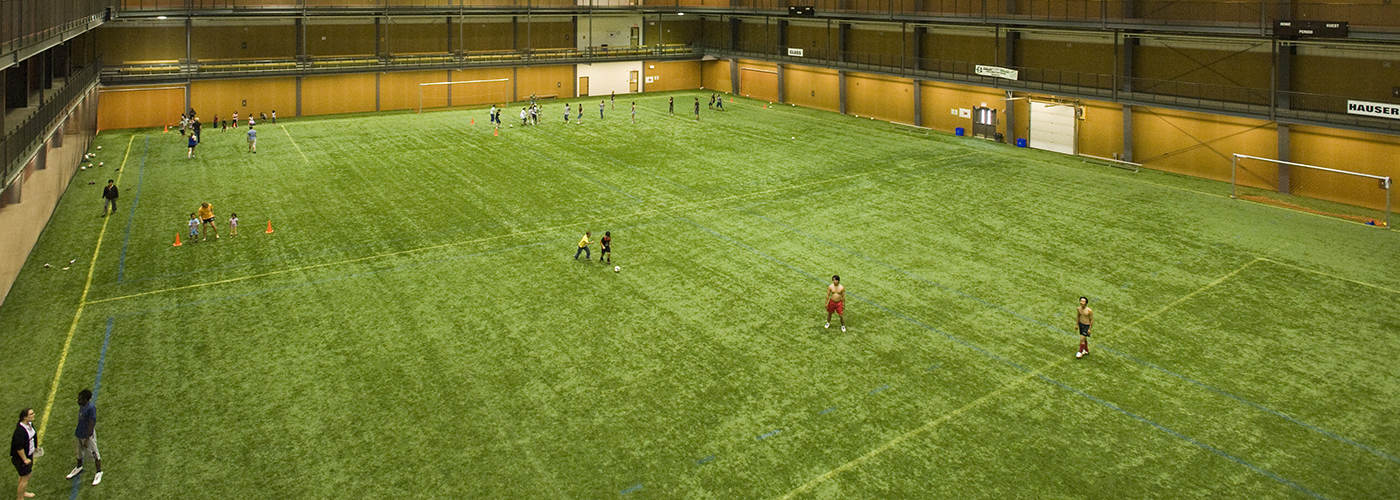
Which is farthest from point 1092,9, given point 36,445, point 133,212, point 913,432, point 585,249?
point 36,445

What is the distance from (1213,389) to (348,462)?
14988 millimetres

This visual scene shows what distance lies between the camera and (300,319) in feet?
61.5

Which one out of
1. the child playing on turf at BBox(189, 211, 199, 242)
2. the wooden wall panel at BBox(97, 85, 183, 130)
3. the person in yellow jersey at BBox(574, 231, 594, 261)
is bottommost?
the person in yellow jersey at BBox(574, 231, 594, 261)

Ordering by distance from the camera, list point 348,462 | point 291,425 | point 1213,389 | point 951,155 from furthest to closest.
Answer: point 951,155 < point 1213,389 < point 291,425 < point 348,462

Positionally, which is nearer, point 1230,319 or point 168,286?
point 1230,319

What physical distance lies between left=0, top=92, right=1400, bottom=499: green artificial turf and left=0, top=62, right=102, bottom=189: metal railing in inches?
115

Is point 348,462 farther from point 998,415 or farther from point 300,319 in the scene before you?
point 998,415

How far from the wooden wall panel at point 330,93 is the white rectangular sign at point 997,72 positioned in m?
34.4

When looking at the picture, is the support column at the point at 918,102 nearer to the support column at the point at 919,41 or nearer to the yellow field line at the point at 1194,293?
the support column at the point at 919,41

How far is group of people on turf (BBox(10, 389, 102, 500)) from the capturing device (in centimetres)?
1166

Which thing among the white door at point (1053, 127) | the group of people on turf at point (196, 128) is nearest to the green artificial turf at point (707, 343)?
the group of people on turf at point (196, 128)

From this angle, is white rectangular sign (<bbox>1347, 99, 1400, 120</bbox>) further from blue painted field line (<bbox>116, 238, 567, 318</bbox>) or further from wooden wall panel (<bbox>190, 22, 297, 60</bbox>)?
wooden wall panel (<bbox>190, 22, 297, 60</bbox>)

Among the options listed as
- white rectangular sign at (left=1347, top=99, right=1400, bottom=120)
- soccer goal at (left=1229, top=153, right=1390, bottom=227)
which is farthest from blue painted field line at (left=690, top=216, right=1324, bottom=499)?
white rectangular sign at (left=1347, top=99, right=1400, bottom=120)

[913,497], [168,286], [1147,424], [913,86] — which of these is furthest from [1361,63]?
[168,286]
